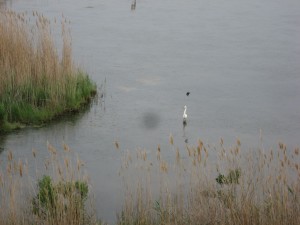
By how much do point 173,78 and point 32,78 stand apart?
6.93 ft

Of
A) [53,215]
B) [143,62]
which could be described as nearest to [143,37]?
[143,62]

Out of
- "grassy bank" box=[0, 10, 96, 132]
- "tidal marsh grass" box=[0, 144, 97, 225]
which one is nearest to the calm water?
"grassy bank" box=[0, 10, 96, 132]

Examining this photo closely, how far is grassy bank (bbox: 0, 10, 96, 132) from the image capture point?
21.2 ft

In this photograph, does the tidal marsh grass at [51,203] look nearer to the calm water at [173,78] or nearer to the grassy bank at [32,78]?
the calm water at [173,78]

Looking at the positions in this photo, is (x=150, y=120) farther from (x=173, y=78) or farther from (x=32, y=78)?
(x=173, y=78)

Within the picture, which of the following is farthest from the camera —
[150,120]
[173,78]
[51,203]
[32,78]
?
[173,78]

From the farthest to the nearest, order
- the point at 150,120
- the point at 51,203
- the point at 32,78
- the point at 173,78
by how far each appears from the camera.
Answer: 1. the point at 173,78
2. the point at 32,78
3. the point at 150,120
4. the point at 51,203

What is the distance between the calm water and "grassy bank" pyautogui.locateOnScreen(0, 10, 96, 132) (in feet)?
0.75

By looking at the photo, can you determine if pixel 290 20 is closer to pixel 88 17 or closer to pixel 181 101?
pixel 88 17

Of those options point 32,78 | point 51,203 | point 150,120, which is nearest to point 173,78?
point 150,120

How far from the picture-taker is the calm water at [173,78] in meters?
6.02

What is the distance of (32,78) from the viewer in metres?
6.70

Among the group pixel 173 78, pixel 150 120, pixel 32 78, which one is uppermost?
pixel 32 78

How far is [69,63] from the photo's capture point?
6816mm
